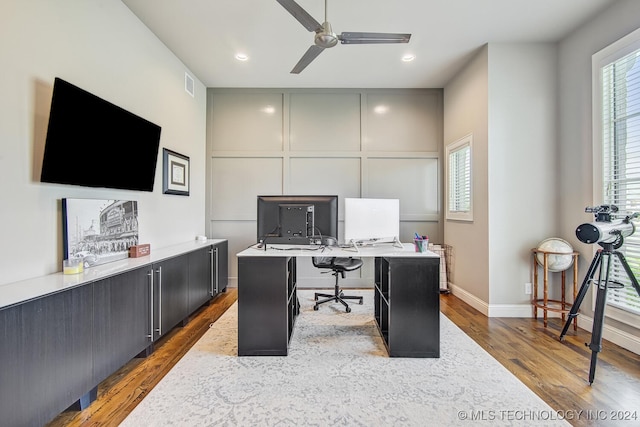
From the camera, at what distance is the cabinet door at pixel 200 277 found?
124 inches

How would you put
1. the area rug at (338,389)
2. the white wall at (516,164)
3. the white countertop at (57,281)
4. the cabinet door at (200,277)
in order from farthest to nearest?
the white wall at (516,164)
the cabinet door at (200,277)
the area rug at (338,389)
the white countertop at (57,281)

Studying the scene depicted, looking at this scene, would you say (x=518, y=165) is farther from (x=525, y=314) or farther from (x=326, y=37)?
(x=326, y=37)

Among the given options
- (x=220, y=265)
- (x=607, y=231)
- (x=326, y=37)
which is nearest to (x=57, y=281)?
(x=220, y=265)

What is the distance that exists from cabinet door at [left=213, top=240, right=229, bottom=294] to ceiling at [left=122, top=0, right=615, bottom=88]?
8.21 feet

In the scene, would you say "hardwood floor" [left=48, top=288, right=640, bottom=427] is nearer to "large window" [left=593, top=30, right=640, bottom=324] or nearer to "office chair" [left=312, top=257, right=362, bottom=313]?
"large window" [left=593, top=30, right=640, bottom=324]

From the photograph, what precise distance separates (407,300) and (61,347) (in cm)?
235

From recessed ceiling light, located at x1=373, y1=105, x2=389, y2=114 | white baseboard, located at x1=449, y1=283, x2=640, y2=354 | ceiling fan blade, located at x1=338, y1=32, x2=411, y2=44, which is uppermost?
recessed ceiling light, located at x1=373, y1=105, x2=389, y2=114

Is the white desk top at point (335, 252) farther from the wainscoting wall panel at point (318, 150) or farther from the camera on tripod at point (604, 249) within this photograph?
the wainscoting wall panel at point (318, 150)

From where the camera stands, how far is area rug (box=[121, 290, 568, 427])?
5.53 feet

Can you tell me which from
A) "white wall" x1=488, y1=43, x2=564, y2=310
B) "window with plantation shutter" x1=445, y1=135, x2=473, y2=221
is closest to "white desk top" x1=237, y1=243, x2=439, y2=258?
"white wall" x1=488, y1=43, x2=564, y2=310

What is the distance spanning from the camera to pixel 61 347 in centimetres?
157

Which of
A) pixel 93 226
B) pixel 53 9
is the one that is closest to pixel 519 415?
pixel 93 226

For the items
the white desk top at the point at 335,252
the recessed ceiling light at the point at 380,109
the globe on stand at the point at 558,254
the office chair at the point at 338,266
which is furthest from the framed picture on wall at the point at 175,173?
the globe on stand at the point at 558,254

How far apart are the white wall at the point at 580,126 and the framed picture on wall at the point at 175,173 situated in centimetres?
458
